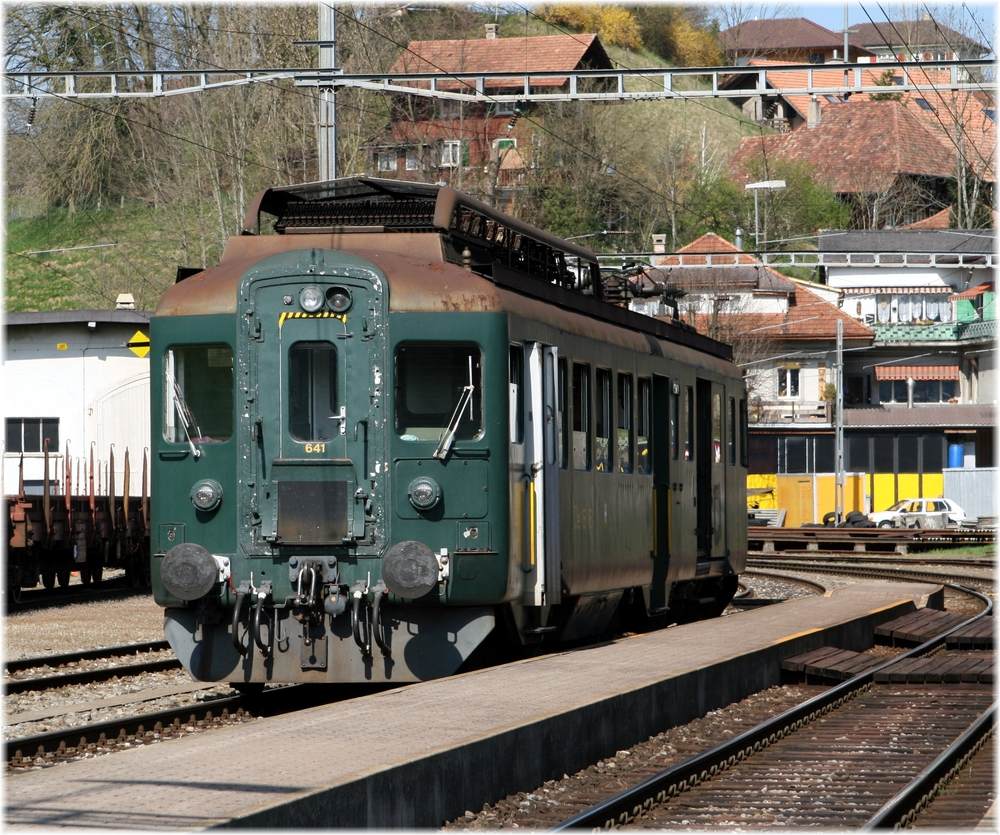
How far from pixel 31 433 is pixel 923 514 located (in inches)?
1279

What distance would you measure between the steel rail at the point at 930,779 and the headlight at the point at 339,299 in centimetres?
482

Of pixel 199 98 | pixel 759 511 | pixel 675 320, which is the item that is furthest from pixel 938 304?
pixel 675 320

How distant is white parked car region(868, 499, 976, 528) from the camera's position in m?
56.3

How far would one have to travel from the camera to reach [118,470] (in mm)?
33188

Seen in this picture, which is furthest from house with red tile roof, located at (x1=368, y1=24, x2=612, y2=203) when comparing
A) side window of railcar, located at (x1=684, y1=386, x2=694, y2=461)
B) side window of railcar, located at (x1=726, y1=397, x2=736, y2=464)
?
side window of railcar, located at (x1=684, y1=386, x2=694, y2=461)

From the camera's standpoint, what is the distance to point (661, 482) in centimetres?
1747

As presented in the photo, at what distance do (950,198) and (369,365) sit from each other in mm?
89684

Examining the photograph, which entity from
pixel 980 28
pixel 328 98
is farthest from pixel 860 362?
pixel 328 98

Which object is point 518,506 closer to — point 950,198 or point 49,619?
point 49,619

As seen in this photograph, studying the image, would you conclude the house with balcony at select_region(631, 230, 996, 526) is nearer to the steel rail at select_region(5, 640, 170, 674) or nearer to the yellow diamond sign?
the yellow diamond sign

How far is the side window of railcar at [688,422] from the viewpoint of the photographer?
60.3 ft

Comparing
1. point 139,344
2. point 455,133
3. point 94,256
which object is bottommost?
point 139,344

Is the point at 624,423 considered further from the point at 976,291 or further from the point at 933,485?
the point at 976,291

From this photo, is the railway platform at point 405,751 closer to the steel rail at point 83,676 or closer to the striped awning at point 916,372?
the steel rail at point 83,676
